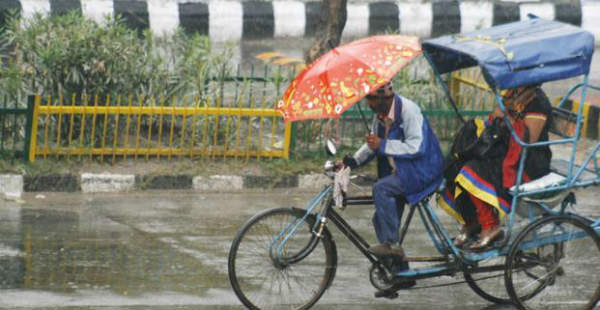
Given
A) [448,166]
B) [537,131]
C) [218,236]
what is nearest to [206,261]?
[218,236]

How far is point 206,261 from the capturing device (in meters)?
6.95

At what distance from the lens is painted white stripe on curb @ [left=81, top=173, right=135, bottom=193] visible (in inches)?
351

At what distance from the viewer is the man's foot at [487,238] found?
5944 mm

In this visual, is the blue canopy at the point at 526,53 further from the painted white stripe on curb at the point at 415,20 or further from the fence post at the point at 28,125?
the painted white stripe on curb at the point at 415,20

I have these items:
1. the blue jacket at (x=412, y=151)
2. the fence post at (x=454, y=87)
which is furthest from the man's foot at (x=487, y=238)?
the fence post at (x=454, y=87)

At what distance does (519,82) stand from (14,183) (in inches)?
185

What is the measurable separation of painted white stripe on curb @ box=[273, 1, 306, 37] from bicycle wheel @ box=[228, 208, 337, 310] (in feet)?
32.9

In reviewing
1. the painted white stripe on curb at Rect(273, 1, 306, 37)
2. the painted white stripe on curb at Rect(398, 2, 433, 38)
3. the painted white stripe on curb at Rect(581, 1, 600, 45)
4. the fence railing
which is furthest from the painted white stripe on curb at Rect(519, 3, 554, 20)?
the fence railing

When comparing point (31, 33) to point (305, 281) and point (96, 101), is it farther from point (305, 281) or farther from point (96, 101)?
point (305, 281)

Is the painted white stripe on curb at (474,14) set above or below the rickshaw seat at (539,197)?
above

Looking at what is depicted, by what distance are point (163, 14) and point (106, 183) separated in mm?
6664

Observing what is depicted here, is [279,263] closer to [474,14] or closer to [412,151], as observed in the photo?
[412,151]

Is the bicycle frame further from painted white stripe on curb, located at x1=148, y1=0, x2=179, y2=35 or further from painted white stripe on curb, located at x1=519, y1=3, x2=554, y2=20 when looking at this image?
painted white stripe on curb, located at x1=519, y1=3, x2=554, y2=20

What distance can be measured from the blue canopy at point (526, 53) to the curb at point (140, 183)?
3.70m
